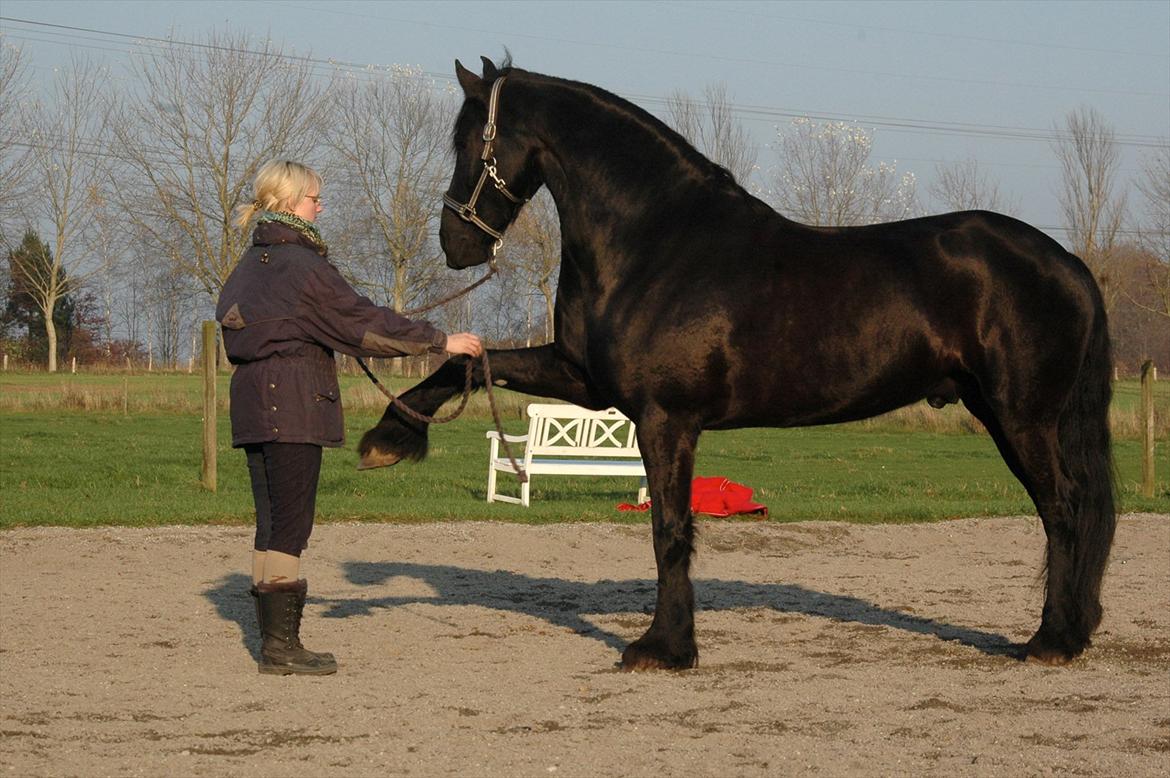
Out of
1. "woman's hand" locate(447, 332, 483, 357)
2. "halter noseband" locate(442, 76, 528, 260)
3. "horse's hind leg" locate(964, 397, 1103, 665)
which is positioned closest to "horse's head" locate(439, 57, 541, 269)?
"halter noseband" locate(442, 76, 528, 260)

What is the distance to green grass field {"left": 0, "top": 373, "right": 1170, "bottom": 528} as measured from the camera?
12.7m

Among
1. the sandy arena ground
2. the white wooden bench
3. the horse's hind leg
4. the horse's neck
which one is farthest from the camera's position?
the white wooden bench

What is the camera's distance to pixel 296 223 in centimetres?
614

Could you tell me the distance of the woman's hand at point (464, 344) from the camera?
240 inches

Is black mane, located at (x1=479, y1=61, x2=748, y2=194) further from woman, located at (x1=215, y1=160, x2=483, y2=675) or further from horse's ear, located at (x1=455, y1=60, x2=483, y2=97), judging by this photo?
woman, located at (x1=215, y1=160, x2=483, y2=675)

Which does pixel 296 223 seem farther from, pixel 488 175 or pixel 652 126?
pixel 652 126

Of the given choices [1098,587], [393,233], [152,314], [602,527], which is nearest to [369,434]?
[1098,587]

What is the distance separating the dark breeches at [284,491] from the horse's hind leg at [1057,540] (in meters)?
3.13

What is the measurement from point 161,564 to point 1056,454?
619 cm

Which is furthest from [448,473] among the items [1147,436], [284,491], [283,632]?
[284,491]

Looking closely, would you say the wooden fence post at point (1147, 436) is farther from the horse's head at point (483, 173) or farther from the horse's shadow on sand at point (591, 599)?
the horse's head at point (483, 173)

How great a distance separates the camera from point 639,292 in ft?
20.1

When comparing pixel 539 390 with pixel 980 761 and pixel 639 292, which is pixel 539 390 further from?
pixel 980 761

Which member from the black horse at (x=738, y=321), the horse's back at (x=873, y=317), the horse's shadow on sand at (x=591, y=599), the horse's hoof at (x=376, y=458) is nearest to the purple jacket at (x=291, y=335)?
the horse's hoof at (x=376, y=458)
